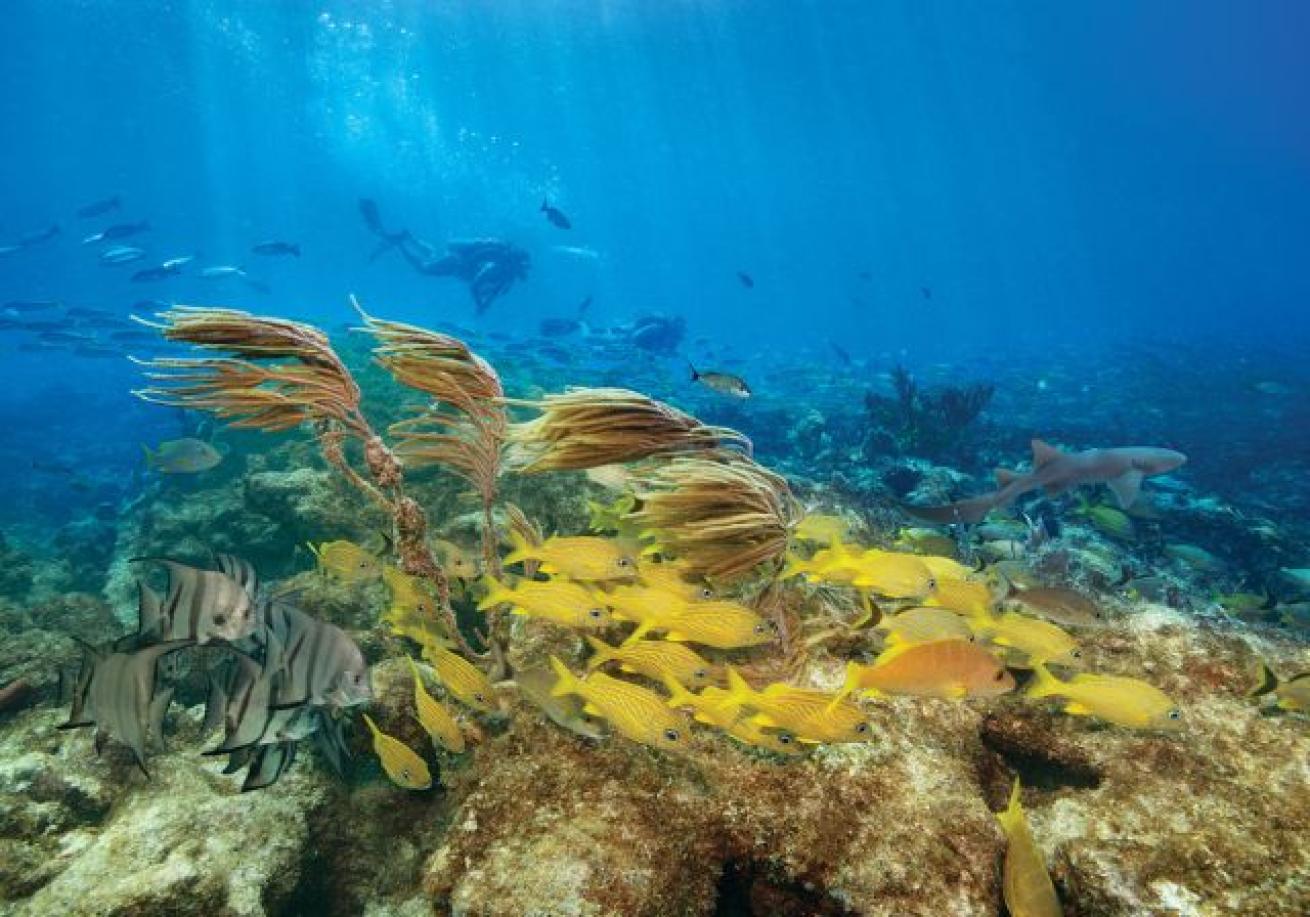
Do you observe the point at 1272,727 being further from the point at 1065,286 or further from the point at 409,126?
the point at 1065,286

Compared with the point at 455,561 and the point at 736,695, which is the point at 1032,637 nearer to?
the point at 736,695

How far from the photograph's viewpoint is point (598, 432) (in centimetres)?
291

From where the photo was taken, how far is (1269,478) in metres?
13.9

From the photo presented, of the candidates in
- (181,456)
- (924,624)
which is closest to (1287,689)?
(924,624)

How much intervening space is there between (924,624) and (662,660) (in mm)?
1277

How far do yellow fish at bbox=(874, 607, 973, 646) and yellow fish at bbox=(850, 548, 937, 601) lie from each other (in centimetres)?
12

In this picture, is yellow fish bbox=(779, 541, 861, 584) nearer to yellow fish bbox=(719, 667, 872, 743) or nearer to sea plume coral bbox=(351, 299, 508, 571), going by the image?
yellow fish bbox=(719, 667, 872, 743)

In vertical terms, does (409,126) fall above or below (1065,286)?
above

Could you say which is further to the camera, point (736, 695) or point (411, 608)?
point (411, 608)

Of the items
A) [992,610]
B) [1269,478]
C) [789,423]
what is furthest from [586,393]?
[1269,478]

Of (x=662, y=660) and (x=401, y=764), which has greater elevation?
(x=662, y=660)

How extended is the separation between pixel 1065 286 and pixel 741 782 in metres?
214

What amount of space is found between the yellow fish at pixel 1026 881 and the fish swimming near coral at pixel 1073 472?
317 cm

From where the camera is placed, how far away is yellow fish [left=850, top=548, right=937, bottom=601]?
2824 millimetres
